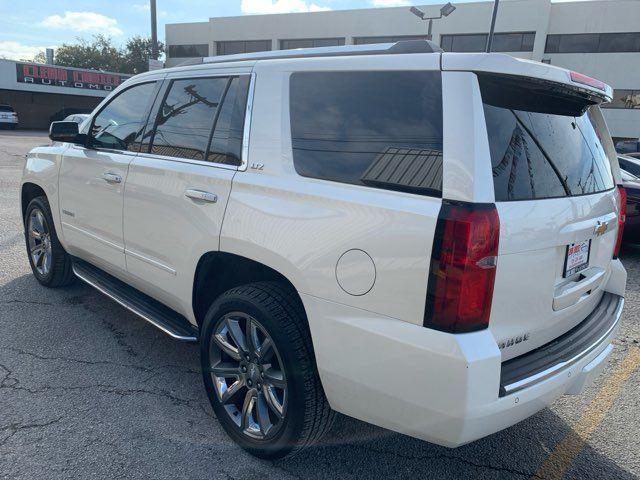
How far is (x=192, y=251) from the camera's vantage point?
9.41ft

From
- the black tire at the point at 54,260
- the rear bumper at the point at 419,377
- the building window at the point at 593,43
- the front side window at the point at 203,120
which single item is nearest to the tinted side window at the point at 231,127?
the front side window at the point at 203,120

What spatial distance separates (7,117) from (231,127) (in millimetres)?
37026

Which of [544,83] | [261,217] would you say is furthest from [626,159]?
[261,217]

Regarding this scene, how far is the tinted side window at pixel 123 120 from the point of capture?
356 cm

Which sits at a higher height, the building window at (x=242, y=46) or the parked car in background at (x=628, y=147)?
the building window at (x=242, y=46)

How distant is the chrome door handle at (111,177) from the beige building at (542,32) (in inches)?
1277

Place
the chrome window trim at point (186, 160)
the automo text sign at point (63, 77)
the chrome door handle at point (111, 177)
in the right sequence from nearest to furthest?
the chrome window trim at point (186, 160) → the chrome door handle at point (111, 177) → the automo text sign at point (63, 77)

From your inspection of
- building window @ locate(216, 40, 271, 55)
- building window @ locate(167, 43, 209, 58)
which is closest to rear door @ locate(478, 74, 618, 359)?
building window @ locate(216, 40, 271, 55)

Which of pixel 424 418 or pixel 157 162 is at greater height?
pixel 157 162

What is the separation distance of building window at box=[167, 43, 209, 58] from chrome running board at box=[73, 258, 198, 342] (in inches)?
1718

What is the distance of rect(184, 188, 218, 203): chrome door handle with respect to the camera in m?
2.72

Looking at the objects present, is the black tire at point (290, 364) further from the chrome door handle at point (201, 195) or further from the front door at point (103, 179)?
the front door at point (103, 179)

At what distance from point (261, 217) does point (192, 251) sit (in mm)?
628

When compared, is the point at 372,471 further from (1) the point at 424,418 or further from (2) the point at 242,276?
(2) the point at 242,276
